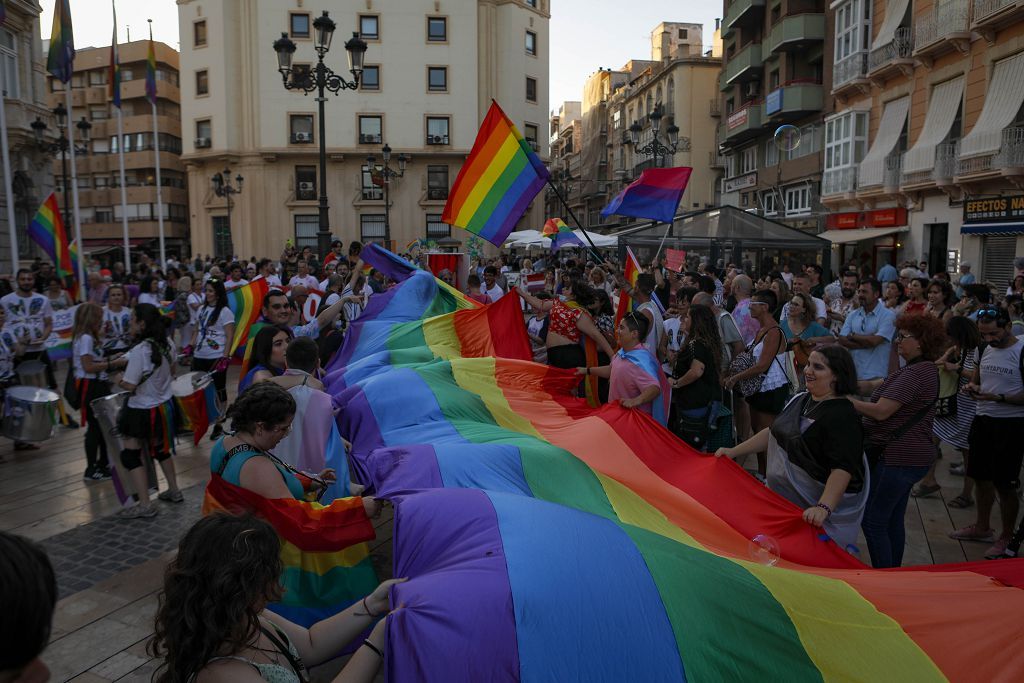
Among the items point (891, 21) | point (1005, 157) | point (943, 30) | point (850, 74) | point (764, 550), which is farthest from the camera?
point (850, 74)

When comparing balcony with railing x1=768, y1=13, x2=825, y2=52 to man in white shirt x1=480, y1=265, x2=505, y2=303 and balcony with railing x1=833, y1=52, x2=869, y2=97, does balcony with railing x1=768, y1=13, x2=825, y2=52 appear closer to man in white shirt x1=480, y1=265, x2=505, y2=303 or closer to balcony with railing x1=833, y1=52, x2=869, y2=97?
balcony with railing x1=833, y1=52, x2=869, y2=97

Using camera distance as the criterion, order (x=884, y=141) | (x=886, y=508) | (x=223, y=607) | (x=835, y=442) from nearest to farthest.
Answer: (x=223, y=607) → (x=835, y=442) → (x=886, y=508) → (x=884, y=141)

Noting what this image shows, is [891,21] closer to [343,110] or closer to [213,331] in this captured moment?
[213,331]

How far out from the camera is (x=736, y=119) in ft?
117

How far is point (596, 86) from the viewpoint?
237 feet

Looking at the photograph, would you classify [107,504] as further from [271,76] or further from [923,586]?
[271,76]

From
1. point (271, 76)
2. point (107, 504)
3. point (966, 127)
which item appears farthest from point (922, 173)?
point (271, 76)

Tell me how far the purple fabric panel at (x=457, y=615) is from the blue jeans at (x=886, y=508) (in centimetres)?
284

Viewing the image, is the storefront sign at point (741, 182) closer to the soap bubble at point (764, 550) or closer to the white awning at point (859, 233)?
the white awning at point (859, 233)

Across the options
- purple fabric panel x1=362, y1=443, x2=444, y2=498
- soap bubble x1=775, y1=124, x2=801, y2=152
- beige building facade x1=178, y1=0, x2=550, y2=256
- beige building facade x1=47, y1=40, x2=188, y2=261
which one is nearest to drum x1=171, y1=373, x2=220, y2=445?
purple fabric panel x1=362, y1=443, x2=444, y2=498

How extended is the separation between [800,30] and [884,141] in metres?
7.77

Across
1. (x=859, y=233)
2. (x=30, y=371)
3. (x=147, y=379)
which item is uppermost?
(x=859, y=233)

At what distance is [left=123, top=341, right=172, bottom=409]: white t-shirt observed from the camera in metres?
5.89

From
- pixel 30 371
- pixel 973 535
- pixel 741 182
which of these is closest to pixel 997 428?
pixel 973 535
